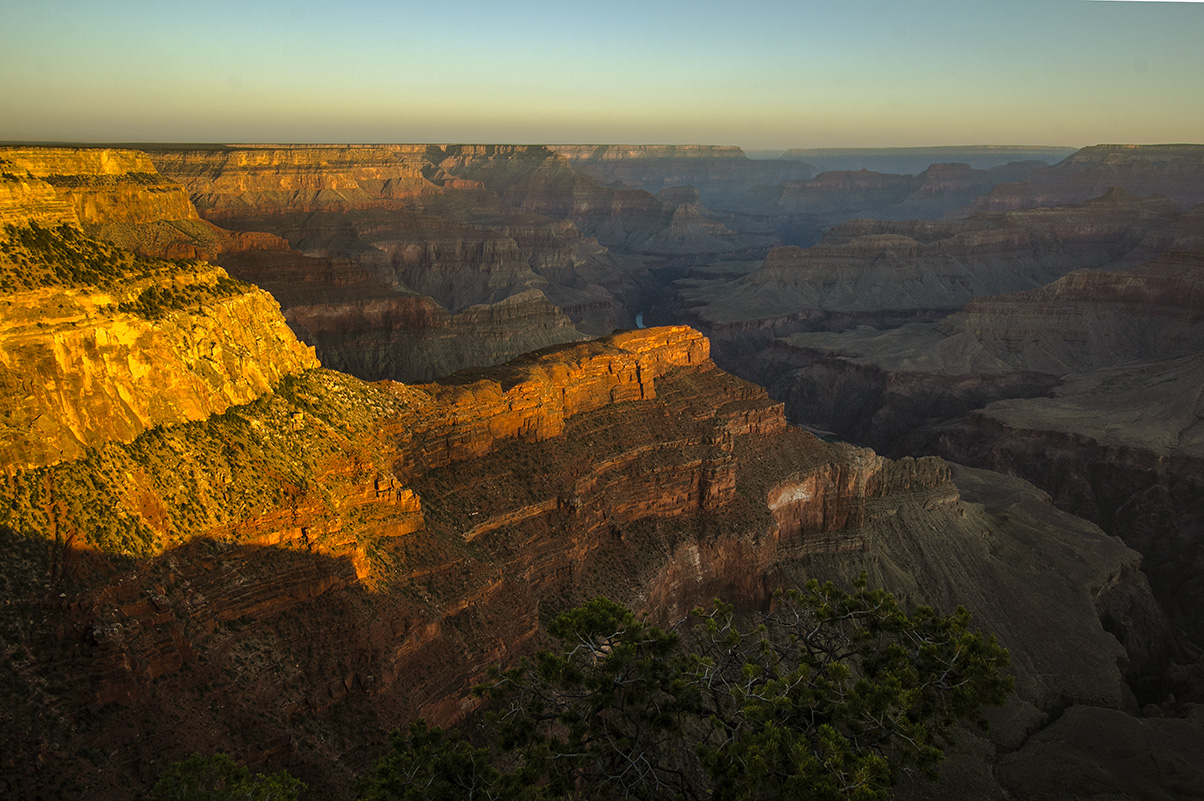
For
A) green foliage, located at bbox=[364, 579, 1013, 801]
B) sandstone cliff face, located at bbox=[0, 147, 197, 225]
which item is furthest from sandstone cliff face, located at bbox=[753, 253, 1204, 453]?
green foliage, located at bbox=[364, 579, 1013, 801]

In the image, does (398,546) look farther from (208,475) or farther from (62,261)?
(62,261)

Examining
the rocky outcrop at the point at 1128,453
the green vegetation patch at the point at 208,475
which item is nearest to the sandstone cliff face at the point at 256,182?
the green vegetation patch at the point at 208,475

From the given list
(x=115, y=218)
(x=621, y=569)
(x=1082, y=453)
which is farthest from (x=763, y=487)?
(x=115, y=218)

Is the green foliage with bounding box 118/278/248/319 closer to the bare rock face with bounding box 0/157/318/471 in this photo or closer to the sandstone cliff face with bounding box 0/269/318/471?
the bare rock face with bounding box 0/157/318/471

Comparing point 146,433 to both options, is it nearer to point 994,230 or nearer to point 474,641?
point 474,641

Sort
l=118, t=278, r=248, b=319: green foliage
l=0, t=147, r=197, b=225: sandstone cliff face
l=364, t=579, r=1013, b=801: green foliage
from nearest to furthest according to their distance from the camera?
l=364, t=579, r=1013, b=801: green foliage < l=118, t=278, r=248, b=319: green foliage < l=0, t=147, r=197, b=225: sandstone cliff face

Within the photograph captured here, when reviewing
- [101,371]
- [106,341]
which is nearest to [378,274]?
[106,341]

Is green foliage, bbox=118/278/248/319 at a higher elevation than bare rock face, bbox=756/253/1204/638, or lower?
higher
